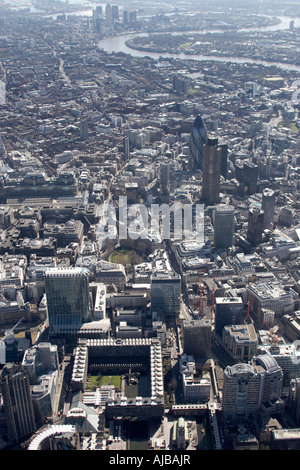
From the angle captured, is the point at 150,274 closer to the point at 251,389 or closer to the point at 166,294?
the point at 166,294

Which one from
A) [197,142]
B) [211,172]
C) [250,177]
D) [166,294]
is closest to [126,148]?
[197,142]

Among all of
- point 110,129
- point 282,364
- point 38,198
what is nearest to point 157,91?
point 110,129

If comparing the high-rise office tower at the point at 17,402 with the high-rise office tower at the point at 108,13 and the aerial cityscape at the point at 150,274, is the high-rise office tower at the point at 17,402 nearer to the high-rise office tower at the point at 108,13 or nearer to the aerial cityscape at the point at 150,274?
the aerial cityscape at the point at 150,274

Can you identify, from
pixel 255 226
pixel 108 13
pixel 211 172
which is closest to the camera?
pixel 255 226

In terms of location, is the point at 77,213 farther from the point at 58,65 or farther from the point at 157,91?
the point at 58,65

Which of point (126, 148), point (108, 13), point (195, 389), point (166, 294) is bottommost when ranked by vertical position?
point (195, 389)

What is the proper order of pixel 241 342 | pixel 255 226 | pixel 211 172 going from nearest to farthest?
1. pixel 241 342
2. pixel 255 226
3. pixel 211 172
